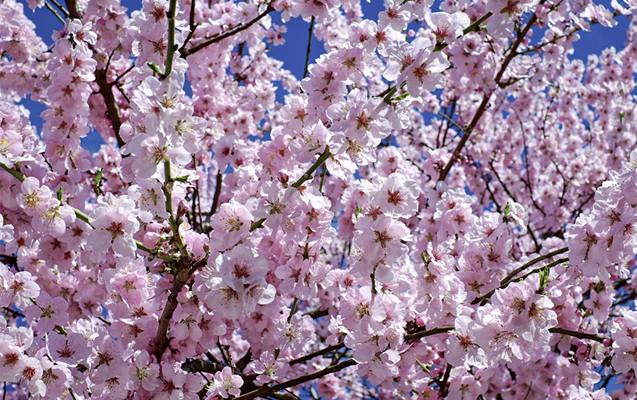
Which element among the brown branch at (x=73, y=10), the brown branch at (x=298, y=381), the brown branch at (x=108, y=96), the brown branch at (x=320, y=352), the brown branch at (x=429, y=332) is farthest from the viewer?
the brown branch at (x=108, y=96)

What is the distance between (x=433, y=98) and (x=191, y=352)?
6986 millimetres

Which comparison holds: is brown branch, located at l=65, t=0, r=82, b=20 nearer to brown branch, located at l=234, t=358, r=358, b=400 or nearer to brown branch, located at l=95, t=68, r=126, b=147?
brown branch, located at l=95, t=68, r=126, b=147

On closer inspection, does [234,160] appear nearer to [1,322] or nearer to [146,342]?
[146,342]

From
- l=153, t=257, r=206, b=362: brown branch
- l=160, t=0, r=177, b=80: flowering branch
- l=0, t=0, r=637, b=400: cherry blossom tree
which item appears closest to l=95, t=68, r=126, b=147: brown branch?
l=0, t=0, r=637, b=400: cherry blossom tree

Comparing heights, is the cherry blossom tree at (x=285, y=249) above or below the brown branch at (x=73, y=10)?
below

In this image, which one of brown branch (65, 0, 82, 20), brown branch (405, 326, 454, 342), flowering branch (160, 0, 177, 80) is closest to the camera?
flowering branch (160, 0, 177, 80)

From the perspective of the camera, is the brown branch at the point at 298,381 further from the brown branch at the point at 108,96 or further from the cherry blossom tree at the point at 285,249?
the brown branch at the point at 108,96

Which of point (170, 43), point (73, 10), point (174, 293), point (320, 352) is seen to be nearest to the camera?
point (170, 43)

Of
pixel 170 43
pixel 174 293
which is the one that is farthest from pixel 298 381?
pixel 170 43

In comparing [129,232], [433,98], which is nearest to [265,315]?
[129,232]

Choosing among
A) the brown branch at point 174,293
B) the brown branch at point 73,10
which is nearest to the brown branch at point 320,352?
the brown branch at point 174,293

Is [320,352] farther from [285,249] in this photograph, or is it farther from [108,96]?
[108,96]

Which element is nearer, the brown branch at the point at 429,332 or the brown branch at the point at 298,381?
the brown branch at the point at 429,332

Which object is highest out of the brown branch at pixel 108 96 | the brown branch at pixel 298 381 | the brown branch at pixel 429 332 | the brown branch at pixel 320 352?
the brown branch at pixel 108 96
